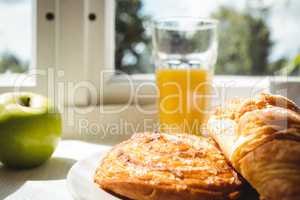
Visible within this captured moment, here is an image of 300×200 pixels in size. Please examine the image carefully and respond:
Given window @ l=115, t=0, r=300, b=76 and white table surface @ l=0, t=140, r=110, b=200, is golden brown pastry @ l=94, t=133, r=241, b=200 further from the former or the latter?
window @ l=115, t=0, r=300, b=76

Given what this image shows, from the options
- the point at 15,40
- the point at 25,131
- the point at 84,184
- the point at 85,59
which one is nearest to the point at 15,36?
the point at 15,40

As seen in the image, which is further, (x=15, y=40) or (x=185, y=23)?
(x=15, y=40)

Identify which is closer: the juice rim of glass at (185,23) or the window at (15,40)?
the juice rim of glass at (185,23)

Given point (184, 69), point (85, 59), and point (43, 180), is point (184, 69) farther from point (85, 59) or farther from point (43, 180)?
point (43, 180)

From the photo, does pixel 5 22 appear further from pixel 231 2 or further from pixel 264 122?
pixel 264 122

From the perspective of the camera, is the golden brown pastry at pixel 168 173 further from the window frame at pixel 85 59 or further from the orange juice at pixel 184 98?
the window frame at pixel 85 59

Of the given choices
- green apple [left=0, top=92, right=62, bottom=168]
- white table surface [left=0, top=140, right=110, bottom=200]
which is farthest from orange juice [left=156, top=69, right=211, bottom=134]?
green apple [left=0, top=92, right=62, bottom=168]

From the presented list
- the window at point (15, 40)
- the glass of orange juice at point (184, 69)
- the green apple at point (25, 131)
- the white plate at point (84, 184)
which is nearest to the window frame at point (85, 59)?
the window at point (15, 40)
